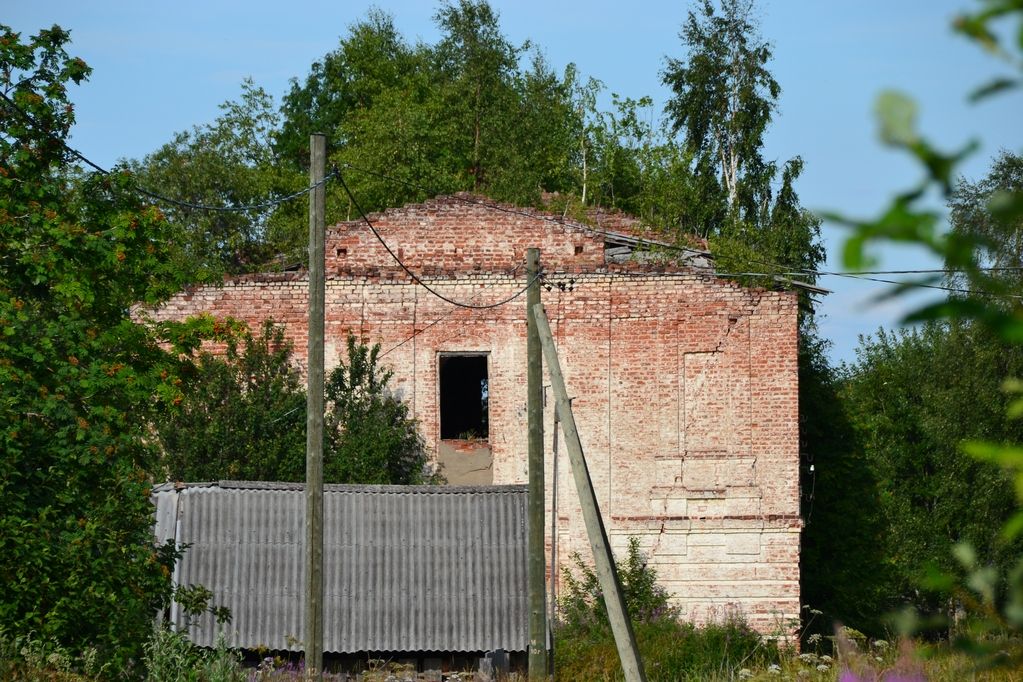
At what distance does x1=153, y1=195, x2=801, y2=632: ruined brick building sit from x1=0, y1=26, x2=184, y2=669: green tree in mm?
7331

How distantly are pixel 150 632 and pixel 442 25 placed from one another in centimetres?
3537

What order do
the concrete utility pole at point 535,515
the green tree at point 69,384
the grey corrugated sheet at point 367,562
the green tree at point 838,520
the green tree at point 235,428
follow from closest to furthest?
the green tree at point 69,384, the concrete utility pole at point 535,515, the grey corrugated sheet at point 367,562, the green tree at point 235,428, the green tree at point 838,520

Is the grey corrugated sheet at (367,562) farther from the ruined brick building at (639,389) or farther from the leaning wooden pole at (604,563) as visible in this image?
the leaning wooden pole at (604,563)

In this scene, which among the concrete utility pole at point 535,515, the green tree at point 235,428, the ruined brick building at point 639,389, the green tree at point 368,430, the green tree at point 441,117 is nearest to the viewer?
the concrete utility pole at point 535,515

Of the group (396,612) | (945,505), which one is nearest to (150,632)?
(396,612)

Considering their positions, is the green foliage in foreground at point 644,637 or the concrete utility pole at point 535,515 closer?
the concrete utility pole at point 535,515

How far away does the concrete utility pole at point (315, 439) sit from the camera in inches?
488

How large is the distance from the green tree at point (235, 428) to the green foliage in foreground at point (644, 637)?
4.47 m

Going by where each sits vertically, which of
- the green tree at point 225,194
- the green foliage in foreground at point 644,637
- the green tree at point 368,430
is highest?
the green tree at point 225,194

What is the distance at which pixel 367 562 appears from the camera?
17156mm

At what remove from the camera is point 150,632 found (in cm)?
1055

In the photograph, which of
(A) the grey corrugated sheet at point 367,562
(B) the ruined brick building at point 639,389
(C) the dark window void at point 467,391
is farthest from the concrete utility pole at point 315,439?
(C) the dark window void at point 467,391

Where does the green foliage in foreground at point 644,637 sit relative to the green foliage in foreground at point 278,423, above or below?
below

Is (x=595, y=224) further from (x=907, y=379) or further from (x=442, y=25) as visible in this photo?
(x=442, y=25)
